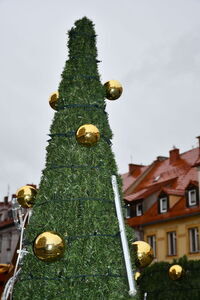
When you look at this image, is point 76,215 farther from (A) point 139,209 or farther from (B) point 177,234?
(A) point 139,209

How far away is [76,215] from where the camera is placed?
15.5 ft

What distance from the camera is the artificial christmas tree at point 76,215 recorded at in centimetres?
447

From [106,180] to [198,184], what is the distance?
2026 centimetres

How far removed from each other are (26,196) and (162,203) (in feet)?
71.2

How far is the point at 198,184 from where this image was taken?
24.6 metres

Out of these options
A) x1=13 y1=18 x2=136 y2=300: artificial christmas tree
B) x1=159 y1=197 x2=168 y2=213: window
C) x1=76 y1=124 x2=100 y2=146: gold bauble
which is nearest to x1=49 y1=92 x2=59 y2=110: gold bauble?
x1=13 y1=18 x2=136 y2=300: artificial christmas tree

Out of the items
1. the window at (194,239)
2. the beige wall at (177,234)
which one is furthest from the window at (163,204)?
the window at (194,239)

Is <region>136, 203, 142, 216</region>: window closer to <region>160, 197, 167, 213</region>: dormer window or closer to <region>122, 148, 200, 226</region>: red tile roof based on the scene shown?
<region>122, 148, 200, 226</region>: red tile roof

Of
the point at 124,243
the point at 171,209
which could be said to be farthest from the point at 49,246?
the point at 171,209

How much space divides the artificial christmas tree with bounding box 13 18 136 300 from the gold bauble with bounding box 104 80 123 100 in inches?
8.7

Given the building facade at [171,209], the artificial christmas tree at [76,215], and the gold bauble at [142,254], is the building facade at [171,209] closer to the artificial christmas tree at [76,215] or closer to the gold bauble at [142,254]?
the gold bauble at [142,254]

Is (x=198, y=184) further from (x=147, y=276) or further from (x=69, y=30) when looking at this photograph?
(x=69, y=30)

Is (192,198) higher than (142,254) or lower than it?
higher

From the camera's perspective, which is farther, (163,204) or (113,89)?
(163,204)
